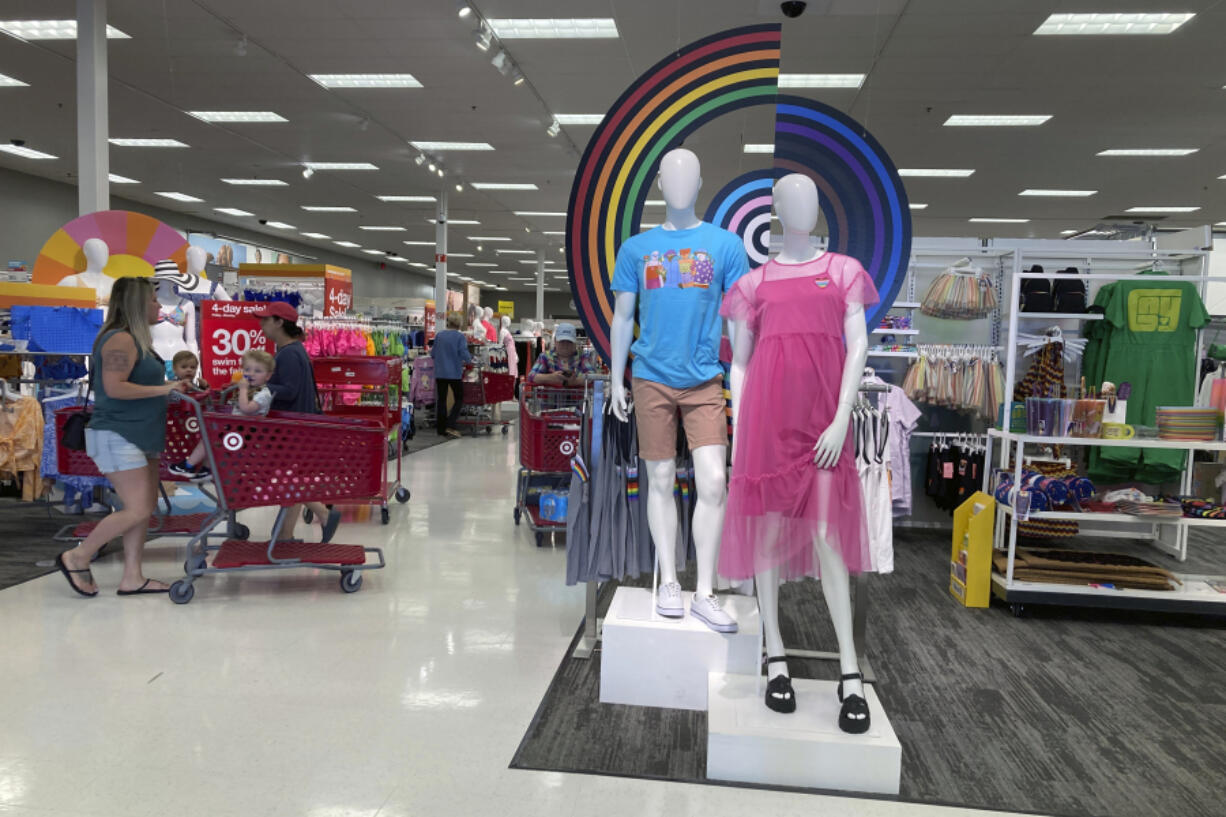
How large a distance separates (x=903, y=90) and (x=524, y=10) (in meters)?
4.31

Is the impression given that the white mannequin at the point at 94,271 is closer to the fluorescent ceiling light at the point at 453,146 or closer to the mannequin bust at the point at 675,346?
the mannequin bust at the point at 675,346

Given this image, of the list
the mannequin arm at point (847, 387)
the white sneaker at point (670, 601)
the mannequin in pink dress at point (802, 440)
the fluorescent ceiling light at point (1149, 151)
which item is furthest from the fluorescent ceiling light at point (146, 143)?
the fluorescent ceiling light at point (1149, 151)

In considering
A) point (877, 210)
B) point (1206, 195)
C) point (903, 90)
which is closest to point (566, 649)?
point (877, 210)

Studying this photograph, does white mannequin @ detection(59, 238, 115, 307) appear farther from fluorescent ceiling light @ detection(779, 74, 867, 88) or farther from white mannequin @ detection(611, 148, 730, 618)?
fluorescent ceiling light @ detection(779, 74, 867, 88)

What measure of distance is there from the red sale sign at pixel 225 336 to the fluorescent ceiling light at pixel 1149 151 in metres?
10.9

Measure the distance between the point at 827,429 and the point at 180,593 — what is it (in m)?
3.08

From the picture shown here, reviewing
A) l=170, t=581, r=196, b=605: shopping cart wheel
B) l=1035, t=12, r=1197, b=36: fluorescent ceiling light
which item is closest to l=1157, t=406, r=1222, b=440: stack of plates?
l=1035, t=12, r=1197, b=36: fluorescent ceiling light

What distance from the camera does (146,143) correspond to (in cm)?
1238

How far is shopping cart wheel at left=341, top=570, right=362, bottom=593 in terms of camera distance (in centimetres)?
419

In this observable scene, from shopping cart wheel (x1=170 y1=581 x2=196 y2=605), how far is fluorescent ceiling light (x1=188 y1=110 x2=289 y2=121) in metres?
8.31

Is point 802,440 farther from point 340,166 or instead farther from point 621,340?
point 340,166

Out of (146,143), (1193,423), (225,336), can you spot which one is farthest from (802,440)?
(146,143)

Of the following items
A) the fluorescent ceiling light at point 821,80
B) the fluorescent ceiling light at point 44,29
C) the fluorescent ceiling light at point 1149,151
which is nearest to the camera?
the fluorescent ceiling light at point 44,29

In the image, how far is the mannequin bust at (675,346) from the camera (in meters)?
3.02
